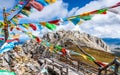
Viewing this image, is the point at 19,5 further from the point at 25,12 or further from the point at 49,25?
the point at 49,25

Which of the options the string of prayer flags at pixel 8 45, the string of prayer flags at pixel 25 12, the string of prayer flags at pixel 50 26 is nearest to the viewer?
the string of prayer flags at pixel 8 45

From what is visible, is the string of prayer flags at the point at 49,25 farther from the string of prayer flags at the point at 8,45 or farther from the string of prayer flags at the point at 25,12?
the string of prayer flags at the point at 25,12

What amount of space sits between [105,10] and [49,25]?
12.0 feet

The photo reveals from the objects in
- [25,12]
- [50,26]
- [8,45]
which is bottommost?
[8,45]

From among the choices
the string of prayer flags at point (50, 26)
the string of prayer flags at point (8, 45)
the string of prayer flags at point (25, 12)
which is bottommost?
the string of prayer flags at point (8, 45)

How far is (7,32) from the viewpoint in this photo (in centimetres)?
2258

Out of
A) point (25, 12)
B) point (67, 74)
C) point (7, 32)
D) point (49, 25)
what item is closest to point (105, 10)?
point (49, 25)

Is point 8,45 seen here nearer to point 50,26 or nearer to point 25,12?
point 50,26

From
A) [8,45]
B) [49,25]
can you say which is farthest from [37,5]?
[8,45]

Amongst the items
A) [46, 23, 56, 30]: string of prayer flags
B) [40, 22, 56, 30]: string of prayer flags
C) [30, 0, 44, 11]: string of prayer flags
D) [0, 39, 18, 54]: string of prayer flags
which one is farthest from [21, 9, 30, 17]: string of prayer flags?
[0, 39, 18, 54]: string of prayer flags

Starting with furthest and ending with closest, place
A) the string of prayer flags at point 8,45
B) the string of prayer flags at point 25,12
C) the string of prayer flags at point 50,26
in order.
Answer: the string of prayer flags at point 25,12 → the string of prayer flags at point 50,26 → the string of prayer flags at point 8,45

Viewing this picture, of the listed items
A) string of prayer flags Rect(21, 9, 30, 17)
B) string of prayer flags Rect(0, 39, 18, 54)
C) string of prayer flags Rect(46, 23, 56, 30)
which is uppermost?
string of prayer flags Rect(21, 9, 30, 17)

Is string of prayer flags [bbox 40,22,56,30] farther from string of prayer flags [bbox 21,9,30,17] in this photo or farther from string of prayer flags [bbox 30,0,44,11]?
string of prayer flags [bbox 21,9,30,17]

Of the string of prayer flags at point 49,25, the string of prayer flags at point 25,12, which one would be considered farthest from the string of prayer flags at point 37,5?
the string of prayer flags at point 25,12
